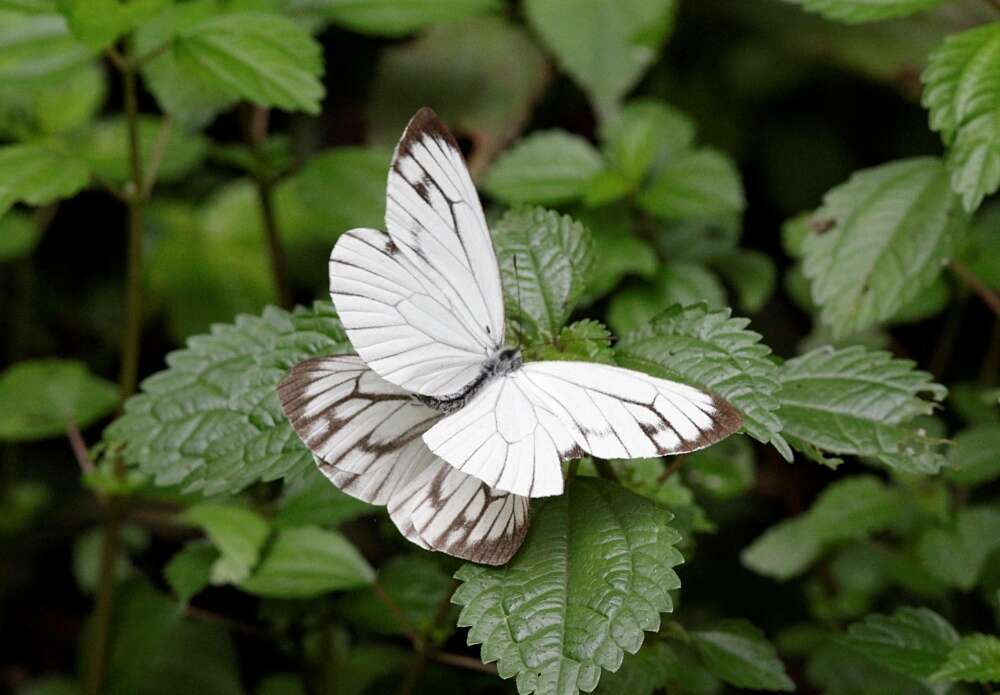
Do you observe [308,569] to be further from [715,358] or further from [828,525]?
[828,525]

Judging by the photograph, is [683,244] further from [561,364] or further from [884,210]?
[561,364]

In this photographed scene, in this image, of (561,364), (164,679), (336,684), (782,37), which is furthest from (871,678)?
(782,37)

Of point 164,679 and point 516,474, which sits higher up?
point 516,474

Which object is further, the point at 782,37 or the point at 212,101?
the point at 782,37

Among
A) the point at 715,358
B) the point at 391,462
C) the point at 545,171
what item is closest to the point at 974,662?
the point at 715,358

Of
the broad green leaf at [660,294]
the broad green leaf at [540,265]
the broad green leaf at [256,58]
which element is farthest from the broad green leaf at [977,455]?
the broad green leaf at [256,58]

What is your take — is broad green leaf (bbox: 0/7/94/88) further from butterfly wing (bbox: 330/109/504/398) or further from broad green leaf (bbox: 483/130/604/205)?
butterfly wing (bbox: 330/109/504/398)
